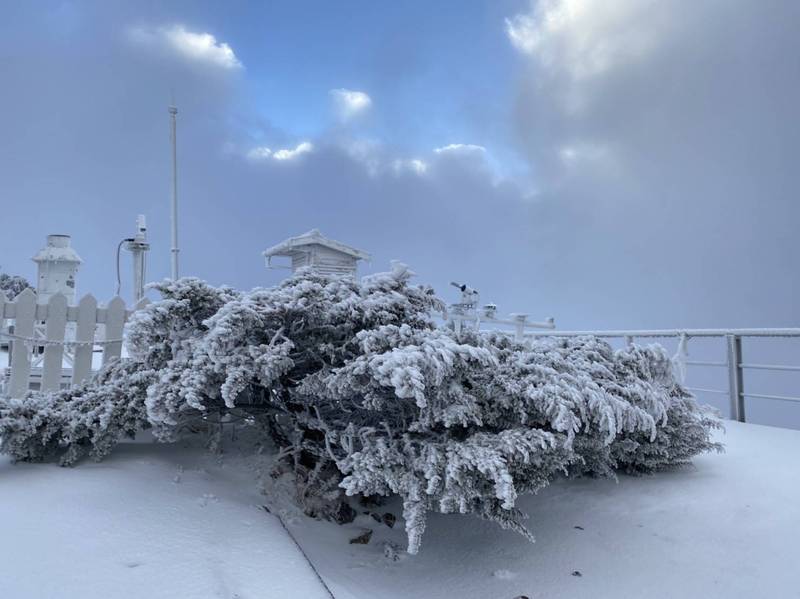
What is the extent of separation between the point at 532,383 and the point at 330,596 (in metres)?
1.43

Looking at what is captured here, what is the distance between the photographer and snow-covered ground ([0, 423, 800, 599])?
222cm

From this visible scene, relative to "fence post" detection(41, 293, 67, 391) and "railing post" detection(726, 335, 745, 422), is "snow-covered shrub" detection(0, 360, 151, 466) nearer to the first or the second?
"fence post" detection(41, 293, 67, 391)

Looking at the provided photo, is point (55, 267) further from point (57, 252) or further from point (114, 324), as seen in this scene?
point (114, 324)

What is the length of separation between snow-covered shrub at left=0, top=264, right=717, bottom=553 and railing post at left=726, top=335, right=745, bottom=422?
2534 millimetres

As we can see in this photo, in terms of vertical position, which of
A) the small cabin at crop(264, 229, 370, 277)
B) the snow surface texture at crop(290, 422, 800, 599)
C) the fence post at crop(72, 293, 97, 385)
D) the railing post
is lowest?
the snow surface texture at crop(290, 422, 800, 599)

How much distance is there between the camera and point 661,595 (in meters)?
2.64

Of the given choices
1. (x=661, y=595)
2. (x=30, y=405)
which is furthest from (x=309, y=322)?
(x=661, y=595)

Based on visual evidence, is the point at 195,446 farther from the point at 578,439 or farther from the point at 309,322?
the point at 578,439

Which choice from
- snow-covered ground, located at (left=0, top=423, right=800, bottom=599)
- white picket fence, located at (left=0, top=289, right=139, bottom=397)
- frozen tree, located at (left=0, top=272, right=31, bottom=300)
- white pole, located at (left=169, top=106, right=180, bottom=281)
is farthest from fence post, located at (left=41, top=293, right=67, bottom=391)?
frozen tree, located at (left=0, top=272, right=31, bottom=300)

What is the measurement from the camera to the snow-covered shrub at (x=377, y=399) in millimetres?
2434

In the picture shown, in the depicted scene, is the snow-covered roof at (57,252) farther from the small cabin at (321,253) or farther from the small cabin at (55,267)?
the small cabin at (321,253)

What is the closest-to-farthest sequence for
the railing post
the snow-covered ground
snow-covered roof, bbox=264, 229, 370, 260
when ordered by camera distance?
the snow-covered ground → the railing post → snow-covered roof, bbox=264, 229, 370, 260

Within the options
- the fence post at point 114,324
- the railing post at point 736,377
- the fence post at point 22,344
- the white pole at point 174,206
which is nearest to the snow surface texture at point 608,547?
the railing post at point 736,377

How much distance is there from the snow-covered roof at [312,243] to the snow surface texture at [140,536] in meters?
4.57
